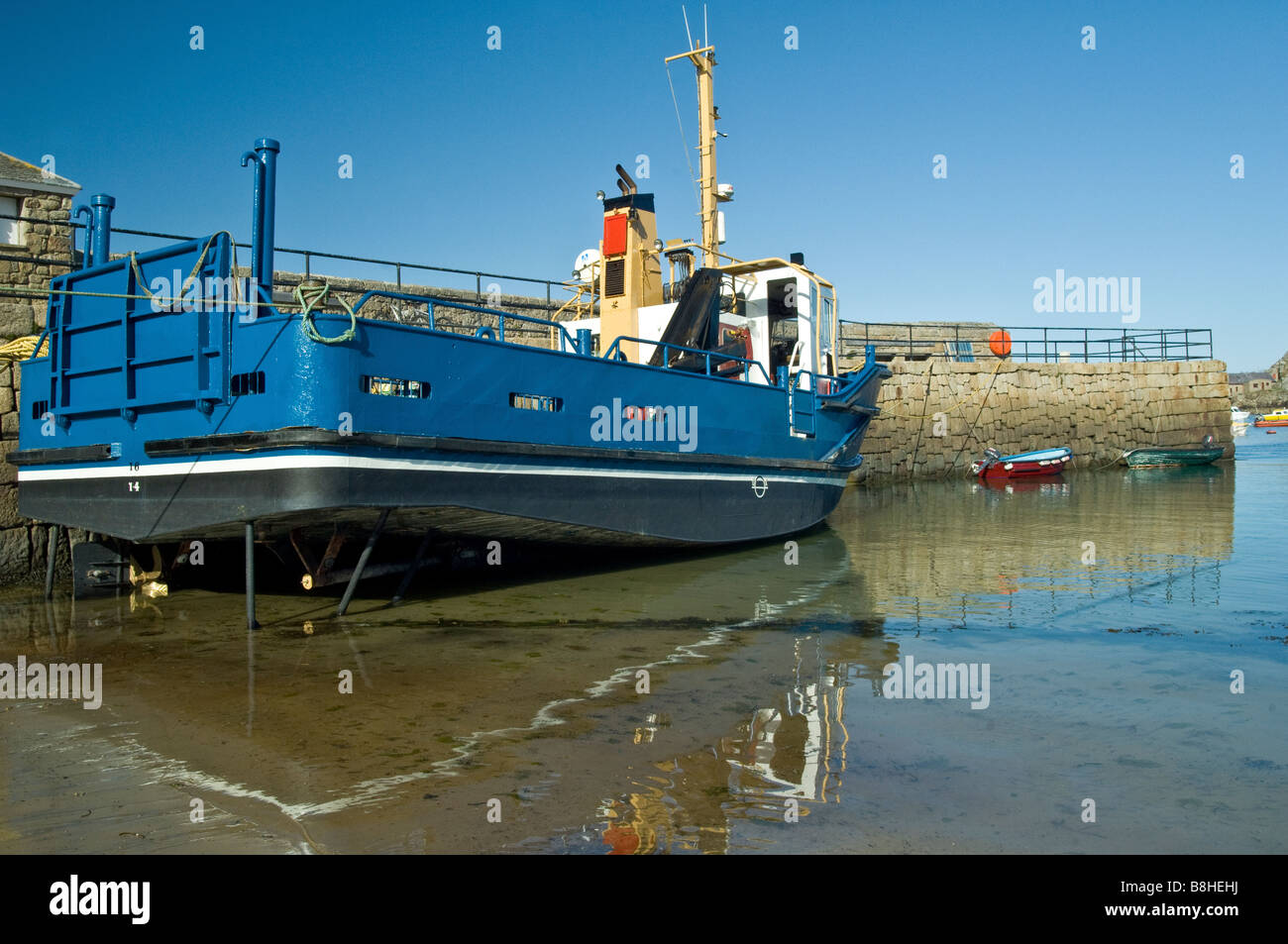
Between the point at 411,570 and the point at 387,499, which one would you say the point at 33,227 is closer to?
the point at 411,570

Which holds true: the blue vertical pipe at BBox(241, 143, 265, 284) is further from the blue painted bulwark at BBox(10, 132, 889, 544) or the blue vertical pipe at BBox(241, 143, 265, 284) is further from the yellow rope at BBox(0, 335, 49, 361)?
the yellow rope at BBox(0, 335, 49, 361)

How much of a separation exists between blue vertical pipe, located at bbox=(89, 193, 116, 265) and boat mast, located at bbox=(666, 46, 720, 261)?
7934 millimetres

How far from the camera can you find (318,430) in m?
5.78

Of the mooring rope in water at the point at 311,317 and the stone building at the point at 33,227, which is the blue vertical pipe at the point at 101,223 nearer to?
the stone building at the point at 33,227

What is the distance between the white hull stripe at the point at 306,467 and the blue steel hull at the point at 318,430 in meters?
0.01

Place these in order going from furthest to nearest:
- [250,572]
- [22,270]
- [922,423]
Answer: [922,423] < [22,270] < [250,572]

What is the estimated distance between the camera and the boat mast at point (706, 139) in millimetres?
13094

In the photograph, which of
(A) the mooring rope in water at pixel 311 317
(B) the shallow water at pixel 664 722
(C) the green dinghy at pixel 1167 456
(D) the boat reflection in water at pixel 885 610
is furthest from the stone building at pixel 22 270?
(C) the green dinghy at pixel 1167 456

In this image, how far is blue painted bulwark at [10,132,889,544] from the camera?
591 cm

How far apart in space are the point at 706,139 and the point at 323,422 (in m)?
9.28

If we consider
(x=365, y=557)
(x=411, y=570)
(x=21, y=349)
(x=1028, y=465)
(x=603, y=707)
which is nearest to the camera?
(x=603, y=707)

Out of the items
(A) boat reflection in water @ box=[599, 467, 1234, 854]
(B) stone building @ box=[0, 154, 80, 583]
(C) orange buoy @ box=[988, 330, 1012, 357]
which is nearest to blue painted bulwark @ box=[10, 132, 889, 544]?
(B) stone building @ box=[0, 154, 80, 583]

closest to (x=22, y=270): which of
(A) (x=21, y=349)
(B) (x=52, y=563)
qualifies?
(A) (x=21, y=349)
